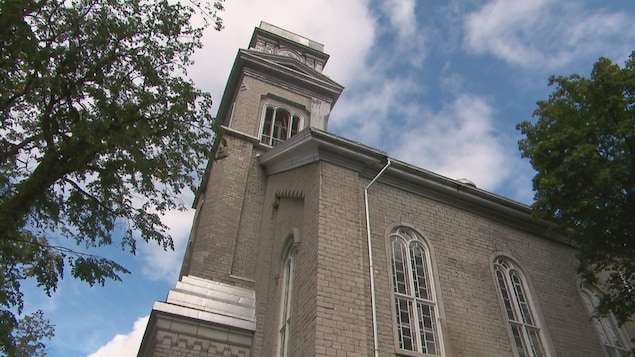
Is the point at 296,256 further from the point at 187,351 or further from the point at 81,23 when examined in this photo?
the point at 81,23

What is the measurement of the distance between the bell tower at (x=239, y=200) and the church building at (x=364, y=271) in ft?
0.15

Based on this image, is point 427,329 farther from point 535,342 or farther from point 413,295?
point 535,342

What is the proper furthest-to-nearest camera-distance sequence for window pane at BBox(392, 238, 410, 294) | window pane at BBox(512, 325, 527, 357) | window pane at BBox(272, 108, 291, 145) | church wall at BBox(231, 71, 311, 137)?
1. window pane at BBox(272, 108, 291, 145)
2. church wall at BBox(231, 71, 311, 137)
3. window pane at BBox(512, 325, 527, 357)
4. window pane at BBox(392, 238, 410, 294)

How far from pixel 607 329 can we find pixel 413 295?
6.39 m

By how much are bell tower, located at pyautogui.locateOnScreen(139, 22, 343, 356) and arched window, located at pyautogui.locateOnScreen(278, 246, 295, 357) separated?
0.90 metres

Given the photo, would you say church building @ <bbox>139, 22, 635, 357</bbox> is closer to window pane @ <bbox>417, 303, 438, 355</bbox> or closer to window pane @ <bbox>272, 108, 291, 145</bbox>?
window pane @ <bbox>417, 303, 438, 355</bbox>

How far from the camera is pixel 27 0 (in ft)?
23.8

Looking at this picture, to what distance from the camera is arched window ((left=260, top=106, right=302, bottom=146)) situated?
1781 cm

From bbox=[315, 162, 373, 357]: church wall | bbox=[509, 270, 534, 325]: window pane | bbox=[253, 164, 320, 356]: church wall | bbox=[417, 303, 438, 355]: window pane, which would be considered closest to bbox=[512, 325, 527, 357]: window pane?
bbox=[509, 270, 534, 325]: window pane

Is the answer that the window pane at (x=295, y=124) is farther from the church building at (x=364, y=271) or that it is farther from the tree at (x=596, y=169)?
the tree at (x=596, y=169)

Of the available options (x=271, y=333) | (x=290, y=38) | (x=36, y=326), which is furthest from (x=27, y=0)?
(x=36, y=326)

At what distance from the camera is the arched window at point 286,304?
10375mm

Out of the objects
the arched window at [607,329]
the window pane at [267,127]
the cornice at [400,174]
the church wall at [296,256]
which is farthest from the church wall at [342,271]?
the arched window at [607,329]

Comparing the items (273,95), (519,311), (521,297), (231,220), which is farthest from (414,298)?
(273,95)
